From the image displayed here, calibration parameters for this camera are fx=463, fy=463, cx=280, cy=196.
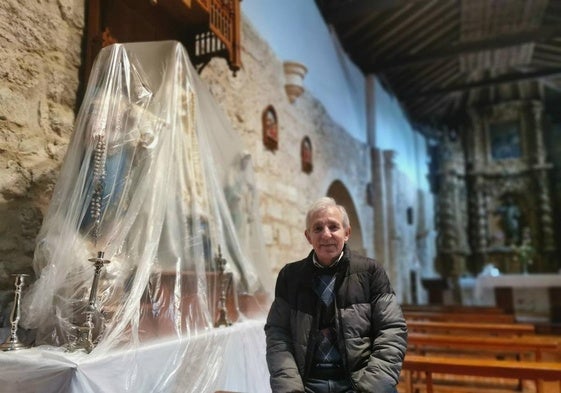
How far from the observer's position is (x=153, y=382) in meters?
1.42

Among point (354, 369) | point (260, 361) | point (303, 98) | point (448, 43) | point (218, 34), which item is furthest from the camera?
point (448, 43)

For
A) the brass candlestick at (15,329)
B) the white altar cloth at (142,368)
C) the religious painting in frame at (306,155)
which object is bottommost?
the white altar cloth at (142,368)

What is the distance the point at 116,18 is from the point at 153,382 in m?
1.64

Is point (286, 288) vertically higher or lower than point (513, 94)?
lower

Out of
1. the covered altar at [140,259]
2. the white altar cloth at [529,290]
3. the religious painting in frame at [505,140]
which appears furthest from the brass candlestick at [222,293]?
the religious painting in frame at [505,140]

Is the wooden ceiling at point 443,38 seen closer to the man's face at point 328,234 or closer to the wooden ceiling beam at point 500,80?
the wooden ceiling beam at point 500,80

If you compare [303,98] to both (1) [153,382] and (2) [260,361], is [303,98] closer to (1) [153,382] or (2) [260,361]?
(2) [260,361]

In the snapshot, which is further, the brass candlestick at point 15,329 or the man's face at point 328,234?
the man's face at point 328,234

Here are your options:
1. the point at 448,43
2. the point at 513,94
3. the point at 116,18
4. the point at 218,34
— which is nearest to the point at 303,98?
the point at 218,34

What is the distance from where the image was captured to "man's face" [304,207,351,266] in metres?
1.50

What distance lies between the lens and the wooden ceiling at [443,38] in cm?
680

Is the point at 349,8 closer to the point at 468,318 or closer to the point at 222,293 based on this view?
the point at 468,318

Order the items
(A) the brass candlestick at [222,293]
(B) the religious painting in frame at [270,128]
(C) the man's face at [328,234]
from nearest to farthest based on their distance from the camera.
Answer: (C) the man's face at [328,234] < (A) the brass candlestick at [222,293] < (B) the religious painting in frame at [270,128]

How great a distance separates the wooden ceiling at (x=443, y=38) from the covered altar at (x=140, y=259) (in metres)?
4.87
